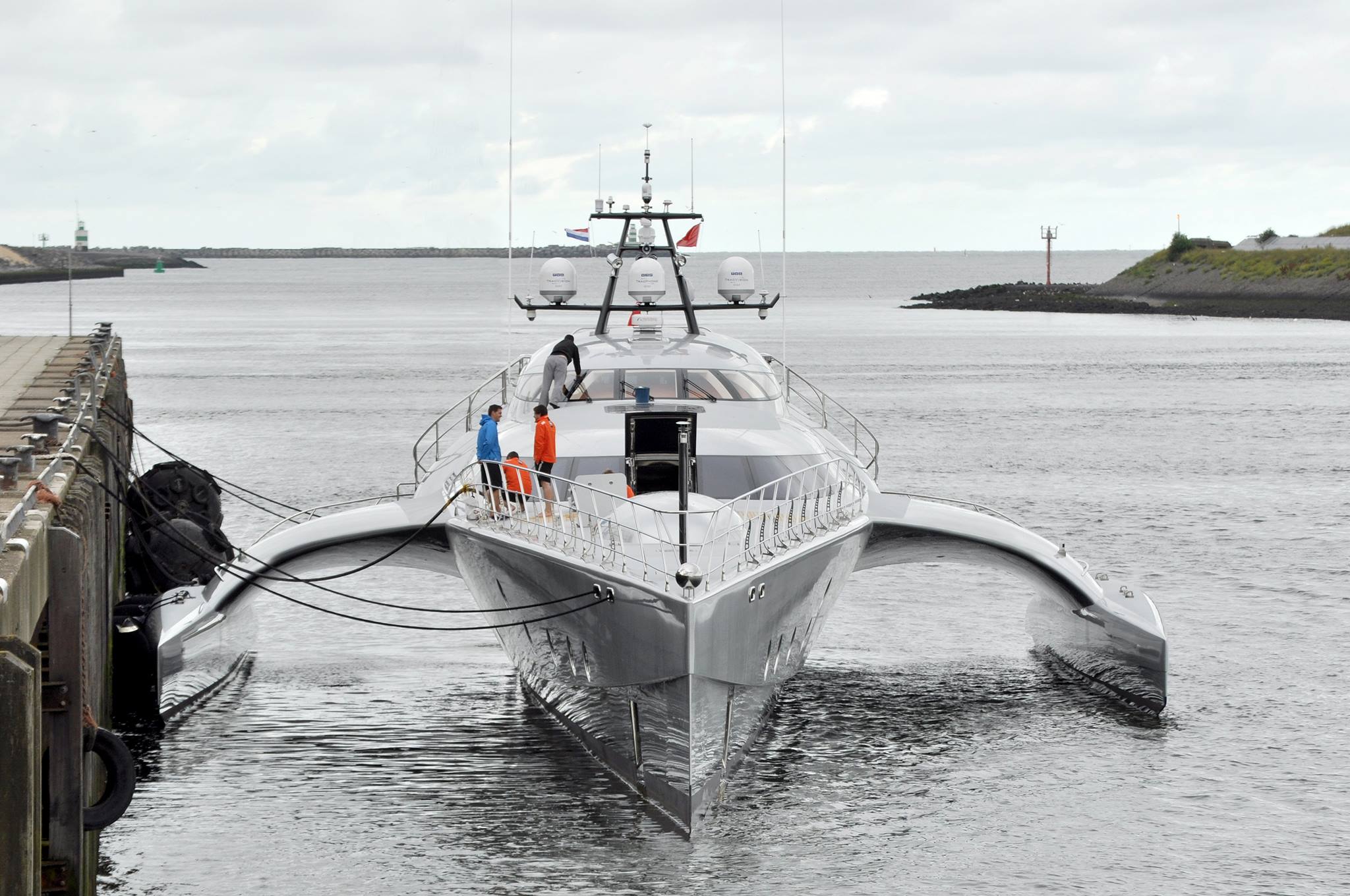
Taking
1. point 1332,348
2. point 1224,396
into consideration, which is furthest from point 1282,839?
point 1332,348

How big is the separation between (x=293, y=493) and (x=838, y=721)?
50.3 ft

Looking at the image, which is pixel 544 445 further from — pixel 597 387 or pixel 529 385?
pixel 529 385

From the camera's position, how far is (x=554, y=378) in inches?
625

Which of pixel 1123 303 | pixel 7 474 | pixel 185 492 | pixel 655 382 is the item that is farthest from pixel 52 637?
pixel 1123 303

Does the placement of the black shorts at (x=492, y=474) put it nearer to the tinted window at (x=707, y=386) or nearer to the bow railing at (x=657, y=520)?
the bow railing at (x=657, y=520)

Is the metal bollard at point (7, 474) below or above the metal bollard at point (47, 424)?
below

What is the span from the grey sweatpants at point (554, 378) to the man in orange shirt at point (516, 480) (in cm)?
228

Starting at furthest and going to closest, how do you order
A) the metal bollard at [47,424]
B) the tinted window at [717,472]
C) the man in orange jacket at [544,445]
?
the tinted window at [717,472] < the man in orange jacket at [544,445] < the metal bollard at [47,424]

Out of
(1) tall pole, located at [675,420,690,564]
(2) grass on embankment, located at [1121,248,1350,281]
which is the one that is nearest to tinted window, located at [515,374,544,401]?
(1) tall pole, located at [675,420,690,564]

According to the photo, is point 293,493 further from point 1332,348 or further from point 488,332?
point 488,332

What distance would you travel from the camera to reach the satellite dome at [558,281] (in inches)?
743

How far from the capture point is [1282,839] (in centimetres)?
1171

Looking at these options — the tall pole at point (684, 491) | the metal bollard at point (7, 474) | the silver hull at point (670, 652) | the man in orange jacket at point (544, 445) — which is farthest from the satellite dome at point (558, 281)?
the metal bollard at point (7, 474)

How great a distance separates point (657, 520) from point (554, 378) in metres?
4.82
